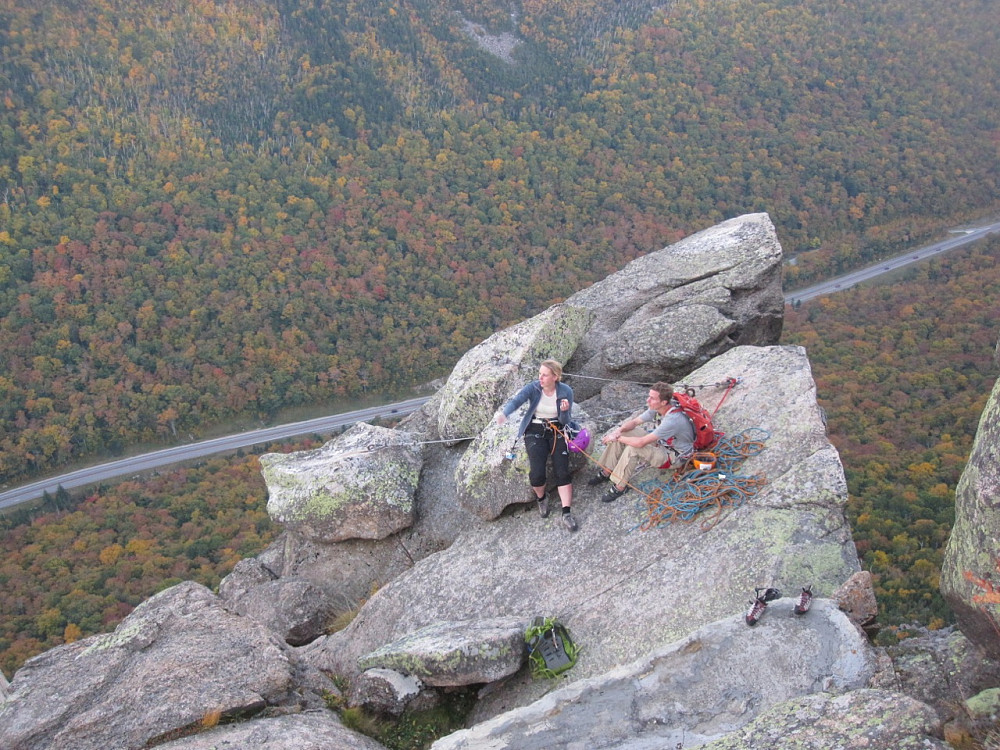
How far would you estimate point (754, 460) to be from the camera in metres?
8.93

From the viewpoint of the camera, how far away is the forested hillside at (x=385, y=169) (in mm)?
61531

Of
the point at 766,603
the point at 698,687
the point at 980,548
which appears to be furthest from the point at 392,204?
the point at 980,548

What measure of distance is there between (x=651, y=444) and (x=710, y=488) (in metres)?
0.86

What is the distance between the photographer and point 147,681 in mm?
7344

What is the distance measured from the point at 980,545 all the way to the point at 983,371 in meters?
37.6

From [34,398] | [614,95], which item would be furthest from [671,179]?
[34,398]

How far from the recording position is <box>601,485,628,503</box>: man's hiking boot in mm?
9312

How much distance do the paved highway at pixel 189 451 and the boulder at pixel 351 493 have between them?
37981mm

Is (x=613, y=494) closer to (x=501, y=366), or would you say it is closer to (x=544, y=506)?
(x=544, y=506)

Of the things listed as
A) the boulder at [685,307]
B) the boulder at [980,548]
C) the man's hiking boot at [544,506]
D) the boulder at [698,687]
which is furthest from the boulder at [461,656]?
the boulder at [685,307]

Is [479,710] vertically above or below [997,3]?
below

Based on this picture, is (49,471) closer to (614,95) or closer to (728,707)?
(728,707)

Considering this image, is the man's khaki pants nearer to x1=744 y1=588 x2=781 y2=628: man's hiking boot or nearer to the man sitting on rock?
the man sitting on rock

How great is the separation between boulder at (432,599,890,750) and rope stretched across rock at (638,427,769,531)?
199cm
